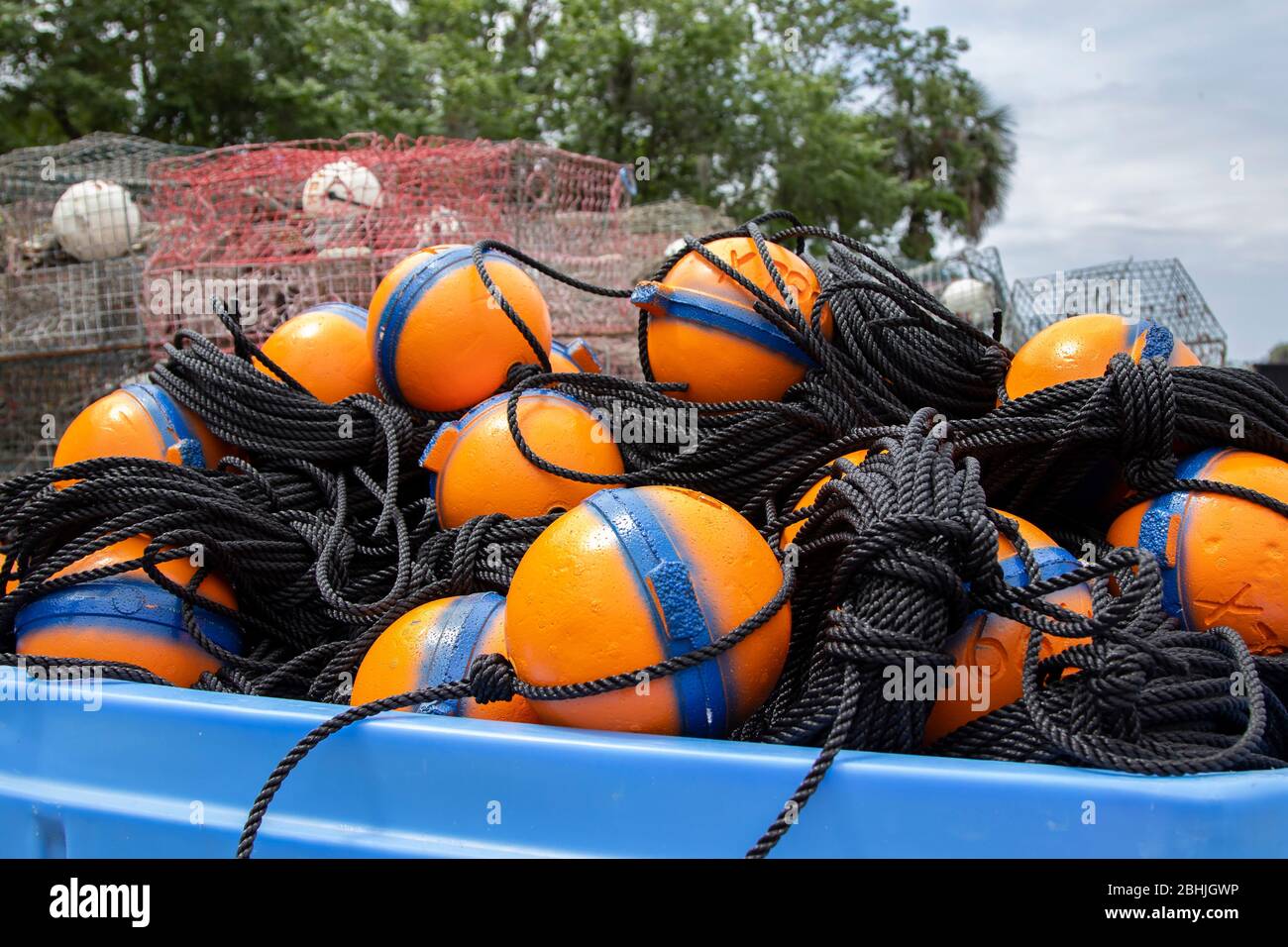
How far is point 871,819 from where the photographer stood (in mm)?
1356

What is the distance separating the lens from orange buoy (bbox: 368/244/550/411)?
2.77 meters

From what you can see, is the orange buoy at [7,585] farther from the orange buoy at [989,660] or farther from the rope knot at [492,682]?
the orange buoy at [989,660]

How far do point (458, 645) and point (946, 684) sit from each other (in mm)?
832

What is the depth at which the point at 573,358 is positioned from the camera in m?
3.23

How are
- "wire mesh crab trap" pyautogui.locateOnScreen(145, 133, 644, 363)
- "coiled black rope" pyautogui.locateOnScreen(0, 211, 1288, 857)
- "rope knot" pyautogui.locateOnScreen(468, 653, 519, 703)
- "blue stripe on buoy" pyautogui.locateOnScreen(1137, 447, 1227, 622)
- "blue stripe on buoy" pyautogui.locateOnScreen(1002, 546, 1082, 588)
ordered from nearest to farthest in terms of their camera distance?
"coiled black rope" pyautogui.locateOnScreen(0, 211, 1288, 857) < "rope knot" pyautogui.locateOnScreen(468, 653, 519, 703) < "blue stripe on buoy" pyautogui.locateOnScreen(1002, 546, 1082, 588) < "blue stripe on buoy" pyautogui.locateOnScreen(1137, 447, 1227, 622) < "wire mesh crab trap" pyautogui.locateOnScreen(145, 133, 644, 363)

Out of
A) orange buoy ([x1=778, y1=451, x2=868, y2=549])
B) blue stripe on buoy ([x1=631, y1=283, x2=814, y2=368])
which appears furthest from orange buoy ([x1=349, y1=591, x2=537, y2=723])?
blue stripe on buoy ([x1=631, y1=283, x2=814, y2=368])

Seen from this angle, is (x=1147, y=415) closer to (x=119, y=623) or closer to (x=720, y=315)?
(x=720, y=315)

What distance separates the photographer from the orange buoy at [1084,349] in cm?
226

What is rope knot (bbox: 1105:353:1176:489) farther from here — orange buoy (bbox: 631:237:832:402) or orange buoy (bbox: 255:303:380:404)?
orange buoy (bbox: 255:303:380:404)

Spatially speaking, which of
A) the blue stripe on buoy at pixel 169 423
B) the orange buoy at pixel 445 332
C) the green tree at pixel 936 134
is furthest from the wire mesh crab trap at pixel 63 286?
the green tree at pixel 936 134

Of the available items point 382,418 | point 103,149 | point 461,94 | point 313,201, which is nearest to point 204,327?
point 313,201

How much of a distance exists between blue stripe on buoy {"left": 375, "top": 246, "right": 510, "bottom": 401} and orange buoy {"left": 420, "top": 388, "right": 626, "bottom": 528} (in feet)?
1.04

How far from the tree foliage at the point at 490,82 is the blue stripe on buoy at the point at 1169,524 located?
14.6 m

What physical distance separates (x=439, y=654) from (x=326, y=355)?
1.49 m
